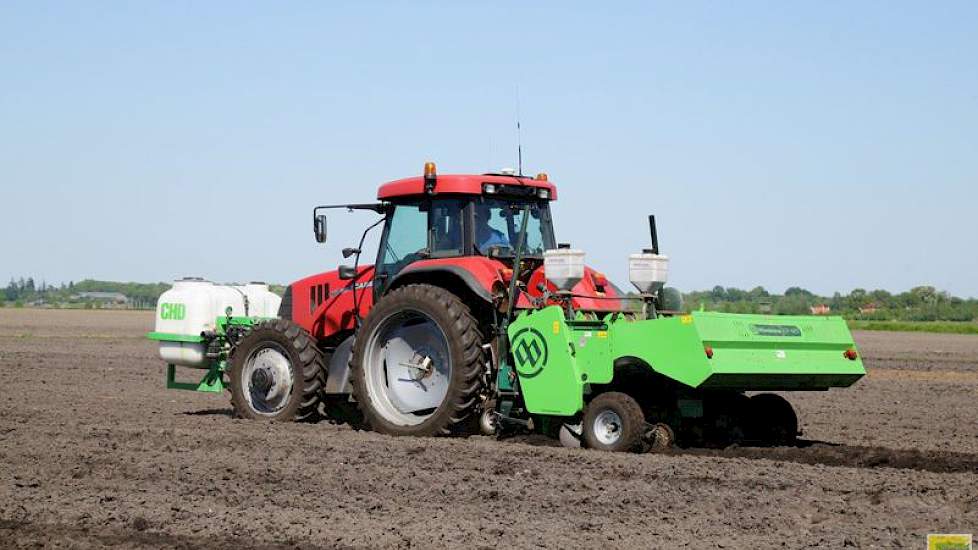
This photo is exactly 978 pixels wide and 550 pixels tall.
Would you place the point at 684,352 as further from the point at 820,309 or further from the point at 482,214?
the point at 482,214

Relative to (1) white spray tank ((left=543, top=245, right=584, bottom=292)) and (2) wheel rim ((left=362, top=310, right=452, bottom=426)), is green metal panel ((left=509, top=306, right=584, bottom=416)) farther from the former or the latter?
(2) wheel rim ((left=362, top=310, right=452, bottom=426))

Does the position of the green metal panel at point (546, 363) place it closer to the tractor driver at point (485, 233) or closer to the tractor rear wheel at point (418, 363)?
the tractor rear wheel at point (418, 363)

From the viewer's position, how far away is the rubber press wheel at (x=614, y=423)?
9055 millimetres

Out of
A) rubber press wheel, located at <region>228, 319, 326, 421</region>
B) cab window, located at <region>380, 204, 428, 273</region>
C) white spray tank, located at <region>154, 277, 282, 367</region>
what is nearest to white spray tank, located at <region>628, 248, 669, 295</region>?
cab window, located at <region>380, 204, 428, 273</region>

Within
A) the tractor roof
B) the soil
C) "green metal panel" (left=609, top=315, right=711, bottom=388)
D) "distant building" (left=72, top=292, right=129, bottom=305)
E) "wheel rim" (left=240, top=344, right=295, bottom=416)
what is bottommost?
the soil

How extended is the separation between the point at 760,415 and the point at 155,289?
105 m

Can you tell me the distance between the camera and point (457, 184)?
1064 centimetres

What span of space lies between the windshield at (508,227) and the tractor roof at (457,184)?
16 cm

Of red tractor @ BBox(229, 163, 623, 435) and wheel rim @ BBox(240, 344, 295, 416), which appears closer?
red tractor @ BBox(229, 163, 623, 435)

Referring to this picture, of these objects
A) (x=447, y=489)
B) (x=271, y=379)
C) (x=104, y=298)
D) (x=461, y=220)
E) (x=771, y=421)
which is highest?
(x=104, y=298)

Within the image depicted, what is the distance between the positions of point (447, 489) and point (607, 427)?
1970mm

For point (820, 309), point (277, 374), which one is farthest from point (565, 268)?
point (277, 374)

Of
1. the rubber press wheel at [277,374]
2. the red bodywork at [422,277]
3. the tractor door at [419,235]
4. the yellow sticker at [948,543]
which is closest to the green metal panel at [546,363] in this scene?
the red bodywork at [422,277]

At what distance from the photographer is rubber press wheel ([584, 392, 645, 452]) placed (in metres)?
9.05
